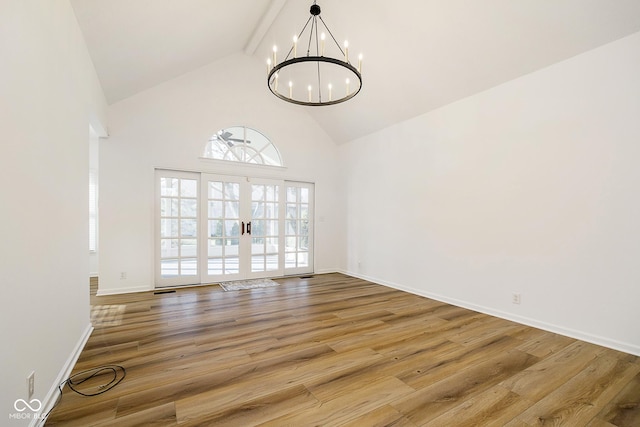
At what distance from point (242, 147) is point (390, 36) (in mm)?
3228

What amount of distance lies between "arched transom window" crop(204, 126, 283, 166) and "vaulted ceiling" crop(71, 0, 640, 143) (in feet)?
4.04

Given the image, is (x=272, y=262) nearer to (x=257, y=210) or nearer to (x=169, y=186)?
(x=257, y=210)

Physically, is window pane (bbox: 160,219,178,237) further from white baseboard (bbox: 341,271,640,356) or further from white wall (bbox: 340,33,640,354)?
white baseboard (bbox: 341,271,640,356)

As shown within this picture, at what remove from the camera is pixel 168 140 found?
484 centimetres

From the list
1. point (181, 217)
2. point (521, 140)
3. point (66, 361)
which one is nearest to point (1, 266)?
point (66, 361)

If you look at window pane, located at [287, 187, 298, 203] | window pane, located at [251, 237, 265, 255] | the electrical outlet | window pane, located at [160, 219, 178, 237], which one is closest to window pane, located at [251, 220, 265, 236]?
window pane, located at [251, 237, 265, 255]

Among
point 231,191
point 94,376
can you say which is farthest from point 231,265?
point 94,376

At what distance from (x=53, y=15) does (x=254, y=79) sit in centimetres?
383

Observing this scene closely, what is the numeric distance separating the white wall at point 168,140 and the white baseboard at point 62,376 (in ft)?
6.11

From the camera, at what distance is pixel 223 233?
531cm

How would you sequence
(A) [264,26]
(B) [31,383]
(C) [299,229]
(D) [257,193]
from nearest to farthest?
(B) [31,383] < (A) [264,26] < (D) [257,193] < (C) [299,229]

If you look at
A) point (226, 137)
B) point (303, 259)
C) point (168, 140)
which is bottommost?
point (303, 259)

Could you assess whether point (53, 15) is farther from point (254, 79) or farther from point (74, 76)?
point (254, 79)

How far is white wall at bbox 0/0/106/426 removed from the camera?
135 cm
